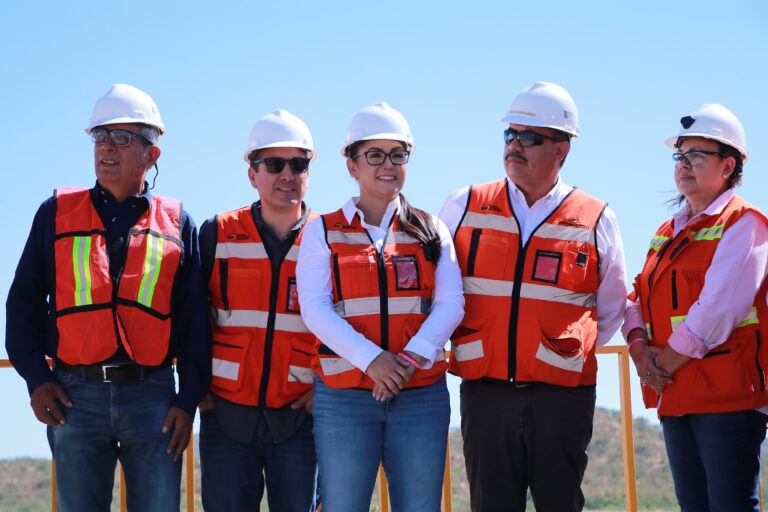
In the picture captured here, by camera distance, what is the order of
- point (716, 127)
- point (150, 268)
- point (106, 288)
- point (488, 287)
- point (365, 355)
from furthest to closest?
point (716, 127), point (488, 287), point (150, 268), point (106, 288), point (365, 355)

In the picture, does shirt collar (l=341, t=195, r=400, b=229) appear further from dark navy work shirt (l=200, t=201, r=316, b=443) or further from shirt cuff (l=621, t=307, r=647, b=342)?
shirt cuff (l=621, t=307, r=647, b=342)

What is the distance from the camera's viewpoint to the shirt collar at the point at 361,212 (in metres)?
4.84

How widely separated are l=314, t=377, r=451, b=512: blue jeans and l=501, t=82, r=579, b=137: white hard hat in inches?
61.6

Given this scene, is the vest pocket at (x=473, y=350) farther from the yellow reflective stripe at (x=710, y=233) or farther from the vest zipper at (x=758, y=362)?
the vest zipper at (x=758, y=362)

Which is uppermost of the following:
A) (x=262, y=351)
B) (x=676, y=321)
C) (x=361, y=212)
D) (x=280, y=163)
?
(x=280, y=163)

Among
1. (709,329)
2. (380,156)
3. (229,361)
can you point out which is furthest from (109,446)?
(709,329)

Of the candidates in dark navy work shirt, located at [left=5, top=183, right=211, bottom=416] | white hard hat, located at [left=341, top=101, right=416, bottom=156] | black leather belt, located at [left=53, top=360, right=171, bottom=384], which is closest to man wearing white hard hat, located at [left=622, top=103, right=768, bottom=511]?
white hard hat, located at [left=341, top=101, right=416, bottom=156]

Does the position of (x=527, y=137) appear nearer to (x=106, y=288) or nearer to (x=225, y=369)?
(x=225, y=369)

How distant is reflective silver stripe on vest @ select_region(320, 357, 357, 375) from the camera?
14.9 ft

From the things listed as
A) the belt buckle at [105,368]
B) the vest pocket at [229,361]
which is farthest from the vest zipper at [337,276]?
the belt buckle at [105,368]

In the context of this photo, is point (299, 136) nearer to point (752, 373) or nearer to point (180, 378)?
point (180, 378)

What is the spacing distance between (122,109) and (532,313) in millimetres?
2314

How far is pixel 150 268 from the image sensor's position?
4777 mm

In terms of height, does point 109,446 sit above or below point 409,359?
below
